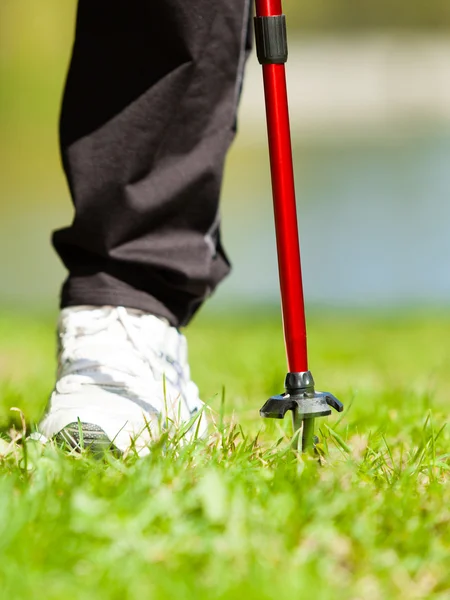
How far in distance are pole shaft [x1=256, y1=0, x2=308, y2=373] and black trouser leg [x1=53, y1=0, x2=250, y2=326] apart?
0.97 ft

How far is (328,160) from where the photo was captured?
1599 centimetres

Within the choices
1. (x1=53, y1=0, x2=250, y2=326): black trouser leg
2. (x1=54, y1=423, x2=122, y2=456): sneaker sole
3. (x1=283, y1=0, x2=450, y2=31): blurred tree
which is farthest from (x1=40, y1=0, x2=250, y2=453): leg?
(x1=283, y1=0, x2=450, y2=31): blurred tree

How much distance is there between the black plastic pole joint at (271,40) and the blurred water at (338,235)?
594 centimetres

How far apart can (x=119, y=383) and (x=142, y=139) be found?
46 cm

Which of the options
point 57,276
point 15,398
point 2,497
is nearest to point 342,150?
point 57,276

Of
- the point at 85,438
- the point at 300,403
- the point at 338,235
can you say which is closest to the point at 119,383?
the point at 85,438

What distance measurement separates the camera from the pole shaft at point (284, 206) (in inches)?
56.9

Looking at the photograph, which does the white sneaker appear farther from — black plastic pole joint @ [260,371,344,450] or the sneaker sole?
black plastic pole joint @ [260,371,344,450]

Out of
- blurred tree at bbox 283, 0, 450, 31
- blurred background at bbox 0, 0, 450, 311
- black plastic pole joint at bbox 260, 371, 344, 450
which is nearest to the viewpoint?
black plastic pole joint at bbox 260, 371, 344, 450

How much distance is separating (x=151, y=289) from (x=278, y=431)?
1.19 ft

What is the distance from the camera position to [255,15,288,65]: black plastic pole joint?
4.76ft

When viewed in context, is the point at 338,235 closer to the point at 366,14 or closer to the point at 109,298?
the point at 109,298

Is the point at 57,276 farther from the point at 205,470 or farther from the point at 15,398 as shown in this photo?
the point at 205,470

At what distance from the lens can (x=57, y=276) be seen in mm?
9516
